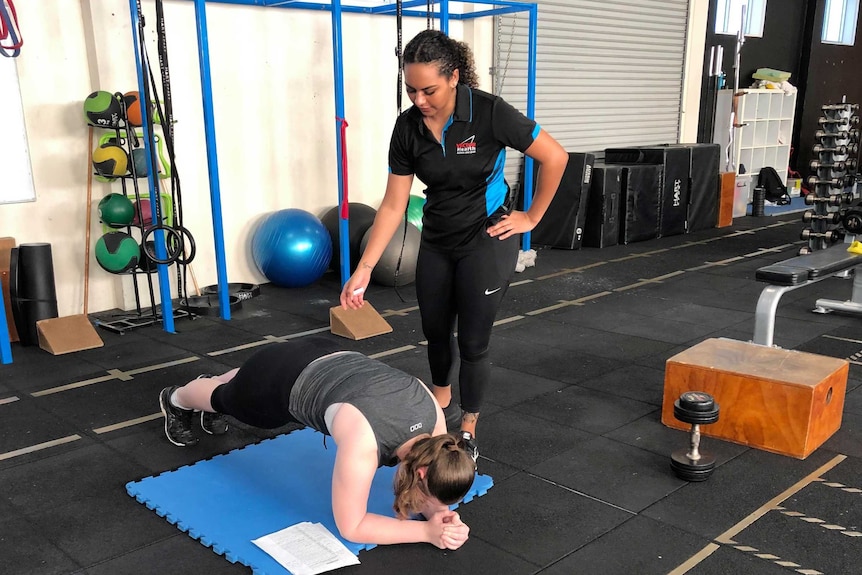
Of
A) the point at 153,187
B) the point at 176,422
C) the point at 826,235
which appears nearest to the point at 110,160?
the point at 153,187

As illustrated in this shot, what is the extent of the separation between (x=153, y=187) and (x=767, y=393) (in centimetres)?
306

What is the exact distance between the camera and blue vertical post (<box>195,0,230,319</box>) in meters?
3.88

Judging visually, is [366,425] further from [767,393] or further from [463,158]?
[767,393]

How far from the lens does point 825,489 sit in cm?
232

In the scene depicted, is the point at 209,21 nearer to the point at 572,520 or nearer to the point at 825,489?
the point at 572,520

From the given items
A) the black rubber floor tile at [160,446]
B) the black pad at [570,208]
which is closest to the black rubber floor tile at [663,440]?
the black rubber floor tile at [160,446]

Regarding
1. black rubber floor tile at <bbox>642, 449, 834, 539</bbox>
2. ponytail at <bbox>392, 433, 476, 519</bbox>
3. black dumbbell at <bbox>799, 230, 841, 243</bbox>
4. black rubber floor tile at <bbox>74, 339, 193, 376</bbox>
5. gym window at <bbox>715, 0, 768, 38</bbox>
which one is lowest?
black rubber floor tile at <bbox>74, 339, 193, 376</bbox>

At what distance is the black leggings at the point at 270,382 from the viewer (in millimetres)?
2014

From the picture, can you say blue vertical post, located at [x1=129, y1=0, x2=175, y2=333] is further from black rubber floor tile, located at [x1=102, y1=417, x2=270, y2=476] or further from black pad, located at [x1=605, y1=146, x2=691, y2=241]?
black pad, located at [x1=605, y1=146, x2=691, y2=241]

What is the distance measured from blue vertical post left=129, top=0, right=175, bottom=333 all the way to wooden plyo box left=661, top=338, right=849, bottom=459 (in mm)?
2624

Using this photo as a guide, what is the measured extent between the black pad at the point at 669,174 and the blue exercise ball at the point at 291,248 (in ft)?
10.9

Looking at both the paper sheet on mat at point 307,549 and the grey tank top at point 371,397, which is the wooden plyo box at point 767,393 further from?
the paper sheet on mat at point 307,549

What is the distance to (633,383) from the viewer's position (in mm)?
3258

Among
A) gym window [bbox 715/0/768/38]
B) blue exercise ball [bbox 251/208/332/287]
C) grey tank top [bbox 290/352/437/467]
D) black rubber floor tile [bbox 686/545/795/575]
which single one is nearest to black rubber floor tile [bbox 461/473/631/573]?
black rubber floor tile [bbox 686/545/795/575]
